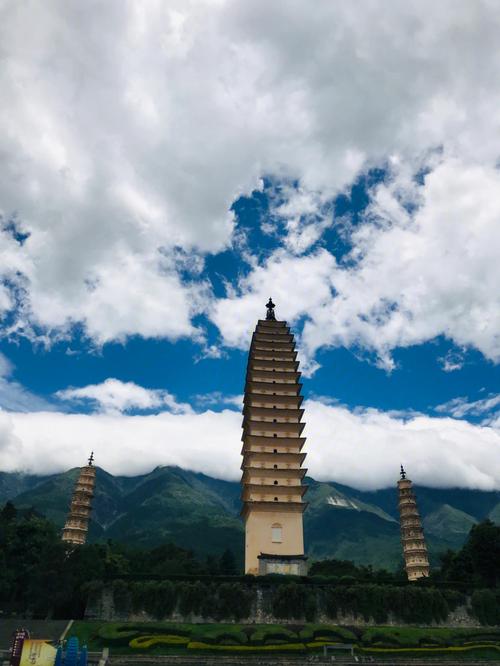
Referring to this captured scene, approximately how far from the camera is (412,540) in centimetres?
5619

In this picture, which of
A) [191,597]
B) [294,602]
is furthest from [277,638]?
[191,597]

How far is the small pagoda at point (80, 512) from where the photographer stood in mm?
56250

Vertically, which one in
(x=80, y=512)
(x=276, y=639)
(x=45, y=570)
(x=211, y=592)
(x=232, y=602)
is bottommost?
(x=276, y=639)

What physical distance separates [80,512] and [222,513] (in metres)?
97.3

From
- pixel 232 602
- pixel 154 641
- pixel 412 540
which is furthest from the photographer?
pixel 412 540

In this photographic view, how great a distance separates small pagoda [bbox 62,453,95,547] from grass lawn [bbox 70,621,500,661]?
83.8 feet

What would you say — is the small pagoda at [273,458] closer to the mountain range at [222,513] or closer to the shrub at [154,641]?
the shrub at [154,641]

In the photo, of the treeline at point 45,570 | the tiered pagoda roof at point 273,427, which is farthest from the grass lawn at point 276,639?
the tiered pagoda roof at point 273,427

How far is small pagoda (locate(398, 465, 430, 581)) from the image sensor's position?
181ft

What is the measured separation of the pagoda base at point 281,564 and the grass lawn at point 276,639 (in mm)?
9886

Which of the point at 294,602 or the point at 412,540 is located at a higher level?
the point at 412,540

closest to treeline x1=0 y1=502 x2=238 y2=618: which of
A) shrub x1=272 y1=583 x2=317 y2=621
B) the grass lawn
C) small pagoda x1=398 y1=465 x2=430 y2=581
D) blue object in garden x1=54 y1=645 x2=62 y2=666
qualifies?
the grass lawn

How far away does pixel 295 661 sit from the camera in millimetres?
27219

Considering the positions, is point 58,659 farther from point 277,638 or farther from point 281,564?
point 281,564
